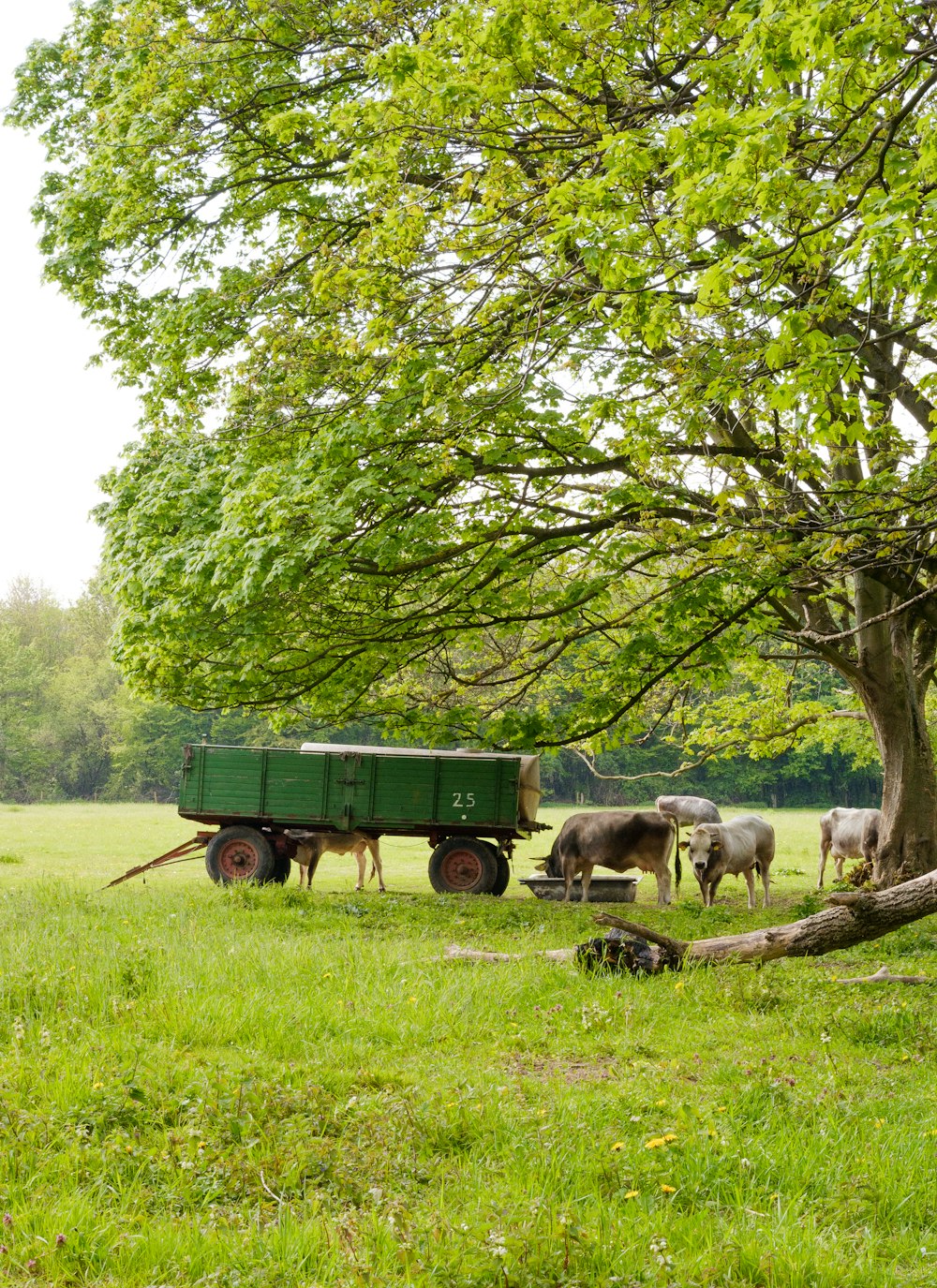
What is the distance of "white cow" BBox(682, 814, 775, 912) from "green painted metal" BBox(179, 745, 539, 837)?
325 centimetres

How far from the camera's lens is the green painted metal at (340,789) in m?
18.5

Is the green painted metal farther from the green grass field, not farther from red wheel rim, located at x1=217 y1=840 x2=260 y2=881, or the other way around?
the green grass field

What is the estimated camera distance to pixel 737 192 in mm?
6422

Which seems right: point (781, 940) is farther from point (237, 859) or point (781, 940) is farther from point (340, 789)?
point (237, 859)

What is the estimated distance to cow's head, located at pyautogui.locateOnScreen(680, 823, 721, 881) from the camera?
16.4 meters

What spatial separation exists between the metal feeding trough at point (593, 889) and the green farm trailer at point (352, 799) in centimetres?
65

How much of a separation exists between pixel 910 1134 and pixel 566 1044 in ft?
7.40

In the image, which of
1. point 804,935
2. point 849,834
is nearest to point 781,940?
point 804,935

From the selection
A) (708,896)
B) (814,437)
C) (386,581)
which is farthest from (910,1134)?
(708,896)

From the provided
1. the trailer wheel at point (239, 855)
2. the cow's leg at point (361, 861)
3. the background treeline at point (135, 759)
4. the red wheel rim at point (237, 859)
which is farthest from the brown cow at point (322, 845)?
the background treeline at point (135, 759)

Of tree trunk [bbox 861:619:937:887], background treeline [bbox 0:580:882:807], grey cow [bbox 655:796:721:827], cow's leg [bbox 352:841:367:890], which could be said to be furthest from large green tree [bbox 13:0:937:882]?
background treeline [bbox 0:580:882:807]

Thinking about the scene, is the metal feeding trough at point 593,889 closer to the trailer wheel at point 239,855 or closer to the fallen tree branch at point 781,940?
the trailer wheel at point 239,855

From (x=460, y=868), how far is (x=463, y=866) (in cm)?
6

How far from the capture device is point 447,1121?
530cm
